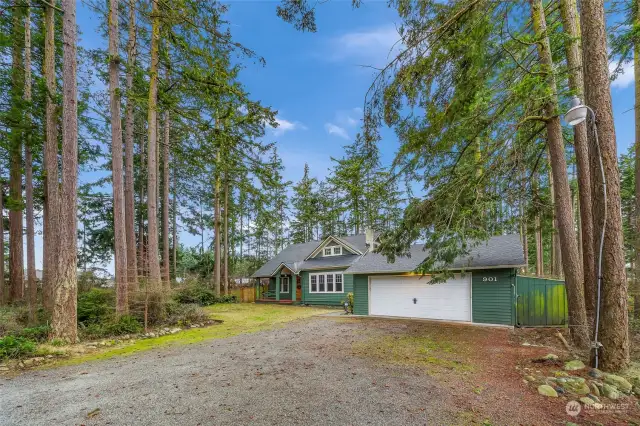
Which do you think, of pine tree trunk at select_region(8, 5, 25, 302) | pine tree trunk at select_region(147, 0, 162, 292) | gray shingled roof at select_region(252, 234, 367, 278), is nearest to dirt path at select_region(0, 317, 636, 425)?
pine tree trunk at select_region(147, 0, 162, 292)

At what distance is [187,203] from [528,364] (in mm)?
22538

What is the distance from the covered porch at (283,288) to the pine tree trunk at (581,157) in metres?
14.4

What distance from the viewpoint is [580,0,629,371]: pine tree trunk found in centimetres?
443

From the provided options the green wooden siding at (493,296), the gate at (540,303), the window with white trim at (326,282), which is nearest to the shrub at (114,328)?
the window with white trim at (326,282)

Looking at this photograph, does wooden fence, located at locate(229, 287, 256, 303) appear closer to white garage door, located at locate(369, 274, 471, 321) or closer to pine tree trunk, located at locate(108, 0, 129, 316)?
white garage door, located at locate(369, 274, 471, 321)

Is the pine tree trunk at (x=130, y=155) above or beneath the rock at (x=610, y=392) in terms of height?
above

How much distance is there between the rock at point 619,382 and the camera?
13.1 ft

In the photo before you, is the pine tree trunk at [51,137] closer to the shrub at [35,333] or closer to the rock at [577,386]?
the shrub at [35,333]

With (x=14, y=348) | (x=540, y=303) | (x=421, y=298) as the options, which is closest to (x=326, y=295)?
(x=421, y=298)

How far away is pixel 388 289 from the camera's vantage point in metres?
12.3

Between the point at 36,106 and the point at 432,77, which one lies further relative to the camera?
the point at 36,106

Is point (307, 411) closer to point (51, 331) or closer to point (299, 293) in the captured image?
point (51, 331)

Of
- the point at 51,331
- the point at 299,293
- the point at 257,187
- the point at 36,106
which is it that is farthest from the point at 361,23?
the point at 299,293

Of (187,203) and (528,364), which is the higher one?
(187,203)
